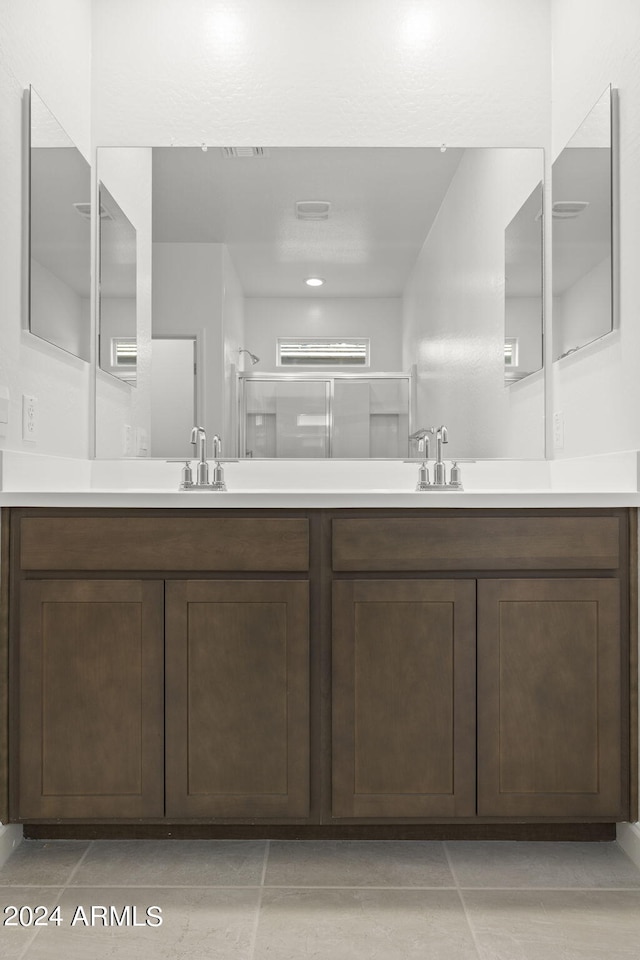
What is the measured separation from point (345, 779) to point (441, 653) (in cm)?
37

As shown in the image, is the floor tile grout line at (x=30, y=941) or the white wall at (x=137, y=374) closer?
the floor tile grout line at (x=30, y=941)

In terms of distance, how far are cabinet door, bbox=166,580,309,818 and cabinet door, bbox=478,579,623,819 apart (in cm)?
43

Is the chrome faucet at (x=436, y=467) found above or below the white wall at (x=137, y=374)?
below

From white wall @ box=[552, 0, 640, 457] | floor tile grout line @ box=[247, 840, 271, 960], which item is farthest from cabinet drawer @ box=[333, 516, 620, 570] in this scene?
floor tile grout line @ box=[247, 840, 271, 960]

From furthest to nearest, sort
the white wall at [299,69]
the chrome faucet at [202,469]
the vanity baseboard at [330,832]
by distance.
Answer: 1. the white wall at [299,69]
2. the chrome faucet at [202,469]
3. the vanity baseboard at [330,832]

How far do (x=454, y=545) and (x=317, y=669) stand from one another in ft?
1.42

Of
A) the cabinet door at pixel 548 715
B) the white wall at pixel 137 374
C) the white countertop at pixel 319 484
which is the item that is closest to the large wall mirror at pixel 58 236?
the white wall at pixel 137 374

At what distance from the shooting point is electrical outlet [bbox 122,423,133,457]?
7.95 ft

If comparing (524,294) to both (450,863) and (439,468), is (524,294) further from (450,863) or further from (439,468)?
(450,863)

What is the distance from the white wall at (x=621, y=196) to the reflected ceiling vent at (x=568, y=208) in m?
0.19

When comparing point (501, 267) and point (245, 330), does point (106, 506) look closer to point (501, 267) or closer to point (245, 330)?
point (245, 330)

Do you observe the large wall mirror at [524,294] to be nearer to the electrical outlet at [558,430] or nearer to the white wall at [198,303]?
the electrical outlet at [558,430]

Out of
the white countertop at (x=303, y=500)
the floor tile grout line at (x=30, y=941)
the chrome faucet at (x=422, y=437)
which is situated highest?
the chrome faucet at (x=422, y=437)

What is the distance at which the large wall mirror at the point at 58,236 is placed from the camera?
81.6 inches
